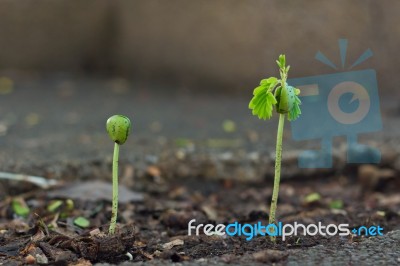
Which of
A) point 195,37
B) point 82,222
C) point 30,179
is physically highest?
point 195,37

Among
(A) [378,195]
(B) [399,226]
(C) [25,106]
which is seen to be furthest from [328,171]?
(C) [25,106]

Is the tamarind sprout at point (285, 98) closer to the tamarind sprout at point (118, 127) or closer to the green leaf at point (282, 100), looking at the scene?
the green leaf at point (282, 100)

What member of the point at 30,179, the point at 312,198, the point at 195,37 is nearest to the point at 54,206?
the point at 30,179

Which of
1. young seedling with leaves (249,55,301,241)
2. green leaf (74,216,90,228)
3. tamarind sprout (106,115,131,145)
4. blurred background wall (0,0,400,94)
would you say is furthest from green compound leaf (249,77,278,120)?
blurred background wall (0,0,400,94)

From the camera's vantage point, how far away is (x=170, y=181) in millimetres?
2307

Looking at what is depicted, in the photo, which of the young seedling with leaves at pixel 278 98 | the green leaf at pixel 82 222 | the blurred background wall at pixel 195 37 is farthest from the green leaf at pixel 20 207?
the blurred background wall at pixel 195 37

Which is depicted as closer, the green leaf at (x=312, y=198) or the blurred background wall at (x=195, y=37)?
the green leaf at (x=312, y=198)

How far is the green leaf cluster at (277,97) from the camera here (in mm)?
1294

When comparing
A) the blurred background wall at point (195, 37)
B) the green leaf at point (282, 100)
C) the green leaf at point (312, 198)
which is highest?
the blurred background wall at point (195, 37)

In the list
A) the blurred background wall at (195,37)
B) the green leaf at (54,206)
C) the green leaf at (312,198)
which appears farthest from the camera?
the blurred background wall at (195,37)

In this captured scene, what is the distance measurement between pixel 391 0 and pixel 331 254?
2060 mm

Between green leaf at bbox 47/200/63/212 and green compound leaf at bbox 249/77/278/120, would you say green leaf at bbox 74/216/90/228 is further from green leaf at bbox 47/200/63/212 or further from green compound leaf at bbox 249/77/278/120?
green compound leaf at bbox 249/77/278/120

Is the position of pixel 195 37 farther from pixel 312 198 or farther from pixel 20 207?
pixel 20 207

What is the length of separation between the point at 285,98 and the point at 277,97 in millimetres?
25
